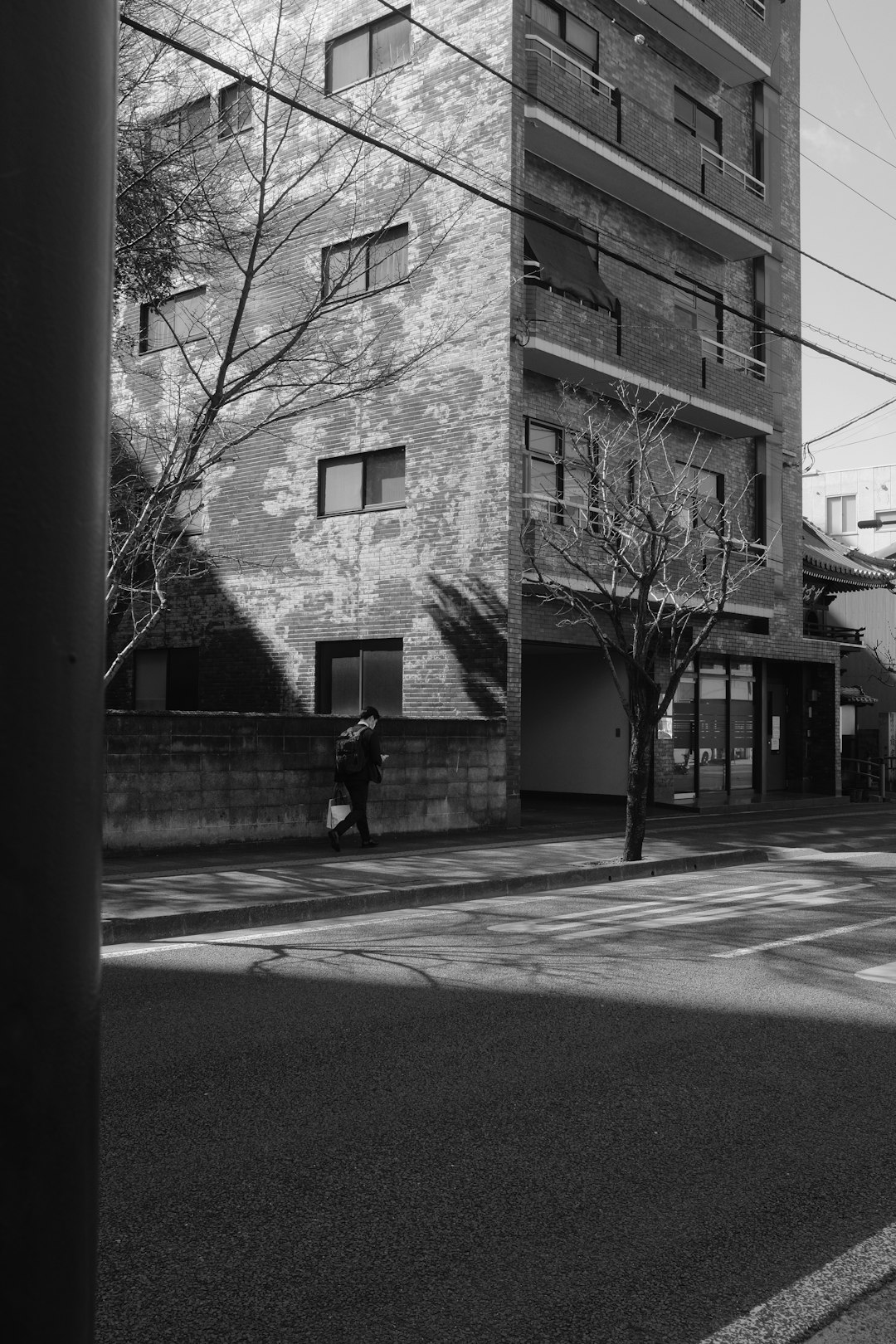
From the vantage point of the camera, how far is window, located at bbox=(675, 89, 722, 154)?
2500cm

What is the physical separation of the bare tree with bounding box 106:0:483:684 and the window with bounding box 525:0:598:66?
9.19 feet

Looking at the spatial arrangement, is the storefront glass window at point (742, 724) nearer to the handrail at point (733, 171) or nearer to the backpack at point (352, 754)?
the handrail at point (733, 171)

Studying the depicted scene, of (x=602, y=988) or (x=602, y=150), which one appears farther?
(x=602, y=150)

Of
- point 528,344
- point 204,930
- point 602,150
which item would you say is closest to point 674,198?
point 602,150

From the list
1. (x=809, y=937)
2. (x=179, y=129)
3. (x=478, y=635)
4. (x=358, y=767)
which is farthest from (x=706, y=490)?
(x=809, y=937)

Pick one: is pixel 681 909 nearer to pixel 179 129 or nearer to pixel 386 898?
pixel 386 898

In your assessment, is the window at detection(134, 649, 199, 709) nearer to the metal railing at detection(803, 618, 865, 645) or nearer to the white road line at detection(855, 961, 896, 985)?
the metal railing at detection(803, 618, 865, 645)

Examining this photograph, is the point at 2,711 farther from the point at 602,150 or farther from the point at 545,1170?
the point at 602,150

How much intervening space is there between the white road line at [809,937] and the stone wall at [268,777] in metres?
7.47

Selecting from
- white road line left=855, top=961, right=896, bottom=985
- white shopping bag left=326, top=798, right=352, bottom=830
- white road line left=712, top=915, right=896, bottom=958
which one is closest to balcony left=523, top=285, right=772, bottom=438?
white shopping bag left=326, top=798, right=352, bottom=830

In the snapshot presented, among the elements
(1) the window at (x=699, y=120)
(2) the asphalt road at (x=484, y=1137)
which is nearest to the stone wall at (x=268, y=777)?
(2) the asphalt road at (x=484, y=1137)

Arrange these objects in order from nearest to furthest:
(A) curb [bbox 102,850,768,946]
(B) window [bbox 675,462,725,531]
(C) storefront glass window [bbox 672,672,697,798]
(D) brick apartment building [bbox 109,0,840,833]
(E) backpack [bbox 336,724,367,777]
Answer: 1. (A) curb [bbox 102,850,768,946]
2. (E) backpack [bbox 336,724,367,777]
3. (D) brick apartment building [bbox 109,0,840,833]
4. (B) window [bbox 675,462,725,531]
5. (C) storefront glass window [bbox 672,672,697,798]

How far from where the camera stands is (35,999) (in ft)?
3.67

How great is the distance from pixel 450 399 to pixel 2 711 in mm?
19884
